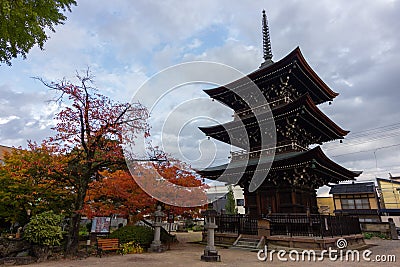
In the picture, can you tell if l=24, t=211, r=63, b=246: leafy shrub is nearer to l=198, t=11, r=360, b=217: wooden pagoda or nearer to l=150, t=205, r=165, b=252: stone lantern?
l=150, t=205, r=165, b=252: stone lantern

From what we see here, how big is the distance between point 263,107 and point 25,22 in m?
13.7

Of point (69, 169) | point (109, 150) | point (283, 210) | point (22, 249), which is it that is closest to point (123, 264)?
point (22, 249)

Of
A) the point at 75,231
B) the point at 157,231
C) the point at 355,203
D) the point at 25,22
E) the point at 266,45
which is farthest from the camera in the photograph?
the point at 355,203

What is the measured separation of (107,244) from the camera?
41.7 feet

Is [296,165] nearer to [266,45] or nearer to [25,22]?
[266,45]

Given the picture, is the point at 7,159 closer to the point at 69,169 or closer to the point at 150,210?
the point at 69,169

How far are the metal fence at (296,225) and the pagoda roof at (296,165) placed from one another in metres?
2.52

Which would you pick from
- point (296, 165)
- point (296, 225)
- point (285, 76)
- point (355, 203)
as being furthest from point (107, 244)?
point (355, 203)

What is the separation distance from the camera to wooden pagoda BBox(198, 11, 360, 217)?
48.4ft

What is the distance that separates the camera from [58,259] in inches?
436

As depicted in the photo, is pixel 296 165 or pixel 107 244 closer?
pixel 107 244

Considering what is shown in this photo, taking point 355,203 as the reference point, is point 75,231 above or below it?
below

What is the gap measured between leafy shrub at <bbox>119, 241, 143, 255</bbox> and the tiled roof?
30.6 meters

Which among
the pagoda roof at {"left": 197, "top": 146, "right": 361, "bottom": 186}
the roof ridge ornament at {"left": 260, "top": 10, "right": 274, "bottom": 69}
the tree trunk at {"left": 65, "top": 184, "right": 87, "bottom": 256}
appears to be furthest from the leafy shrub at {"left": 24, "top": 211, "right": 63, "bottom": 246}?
the roof ridge ornament at {"left": 260, "top": 10, "right": 274, "bottom": 69}
